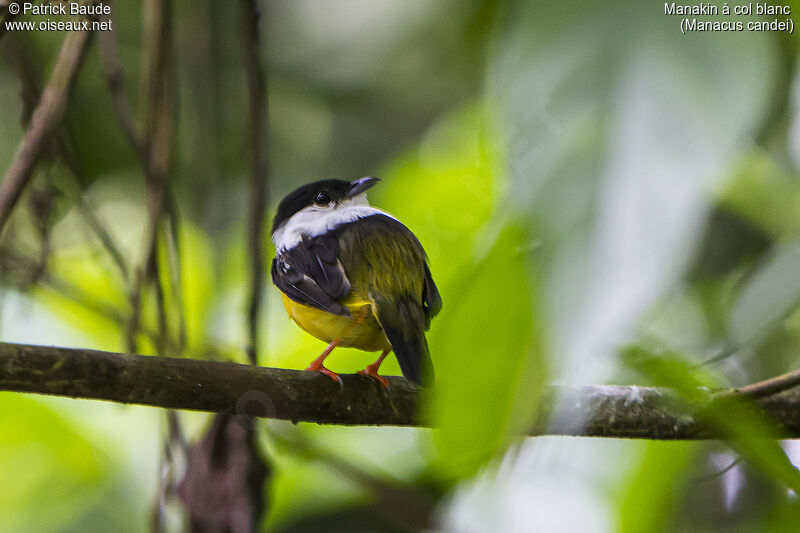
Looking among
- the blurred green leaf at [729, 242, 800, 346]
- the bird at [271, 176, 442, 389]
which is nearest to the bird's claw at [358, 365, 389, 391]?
the bird at [271, 176, 442, 389]

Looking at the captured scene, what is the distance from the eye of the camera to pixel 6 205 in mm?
1046

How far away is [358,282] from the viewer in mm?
1196

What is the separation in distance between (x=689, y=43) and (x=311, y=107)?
205 centimetres

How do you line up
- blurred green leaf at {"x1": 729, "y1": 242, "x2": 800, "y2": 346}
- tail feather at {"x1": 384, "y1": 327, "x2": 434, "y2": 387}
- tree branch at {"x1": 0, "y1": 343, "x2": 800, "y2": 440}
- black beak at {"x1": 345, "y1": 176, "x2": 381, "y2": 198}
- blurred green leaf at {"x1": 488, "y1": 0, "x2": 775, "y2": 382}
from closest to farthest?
blurred green leaf at {"x1": 488, "y1": 0, "x2": 775, "y2": 382}, tree branch at {"x1": 0, "y1": 343, "x2": 800, "y2": 440}, tail feather at {"x1": 384, "y1": 327, "x2": 434, "y2": 387}, blurred green leaf at {"x1": 729, "y1": 242, "x2": 800, "y2": 346}, black beak at {"x1": 345, "y1": 176, "x2": 381, "y2": 198}

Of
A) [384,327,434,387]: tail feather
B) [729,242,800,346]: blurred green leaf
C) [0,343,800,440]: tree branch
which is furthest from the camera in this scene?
[729,242,800,346]: blurred green leaf

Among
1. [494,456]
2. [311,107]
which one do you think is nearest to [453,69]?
[311,107]

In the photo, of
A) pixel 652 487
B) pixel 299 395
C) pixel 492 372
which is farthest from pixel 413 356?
pixel 652 487

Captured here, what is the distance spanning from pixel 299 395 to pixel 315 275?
0.23 meters

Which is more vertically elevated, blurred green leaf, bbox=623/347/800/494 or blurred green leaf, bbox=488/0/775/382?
blurred green leaf, bbox=488/0/775/382

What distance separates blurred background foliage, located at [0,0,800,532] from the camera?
66 centimetres

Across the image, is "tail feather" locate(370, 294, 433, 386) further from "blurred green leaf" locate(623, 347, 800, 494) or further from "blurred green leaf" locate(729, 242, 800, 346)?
"blurred green leaf" locate(729, 242, 800, 346)

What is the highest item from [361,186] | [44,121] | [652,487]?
[44,121]

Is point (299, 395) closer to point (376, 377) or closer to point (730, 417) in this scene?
point (376, 377)

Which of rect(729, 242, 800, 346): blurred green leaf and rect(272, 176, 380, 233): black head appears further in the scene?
rect(272, 176, 380, 233): black head
